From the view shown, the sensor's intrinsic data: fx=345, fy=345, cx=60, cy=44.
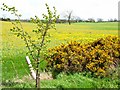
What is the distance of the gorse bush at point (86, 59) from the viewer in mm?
10125

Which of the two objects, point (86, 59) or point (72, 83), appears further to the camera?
point (86, 59)

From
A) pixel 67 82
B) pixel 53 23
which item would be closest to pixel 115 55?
pixel 67 82

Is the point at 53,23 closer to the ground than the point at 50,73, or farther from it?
farther from it

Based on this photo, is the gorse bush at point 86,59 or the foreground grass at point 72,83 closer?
the foreground grass at point 72,83

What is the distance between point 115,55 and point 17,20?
4.31m

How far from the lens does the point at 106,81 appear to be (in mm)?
9297

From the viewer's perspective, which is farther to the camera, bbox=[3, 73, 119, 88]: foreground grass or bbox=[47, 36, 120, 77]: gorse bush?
bbox=[47, 36, 120, 77]: gorse bush

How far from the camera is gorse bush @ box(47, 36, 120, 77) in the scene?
33.2 ft

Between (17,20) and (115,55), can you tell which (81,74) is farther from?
(17,20)

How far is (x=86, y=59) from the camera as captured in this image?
10.5m

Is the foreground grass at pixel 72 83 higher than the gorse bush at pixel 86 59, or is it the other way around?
the gorse bush at pixel 86 59

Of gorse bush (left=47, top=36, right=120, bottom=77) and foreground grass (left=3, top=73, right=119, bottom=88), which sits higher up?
gorse bush (left=47, top=36, right=120, bottom=77)

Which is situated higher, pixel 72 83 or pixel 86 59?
pixel 86 59

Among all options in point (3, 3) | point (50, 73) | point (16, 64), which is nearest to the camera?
point (3, 3)
